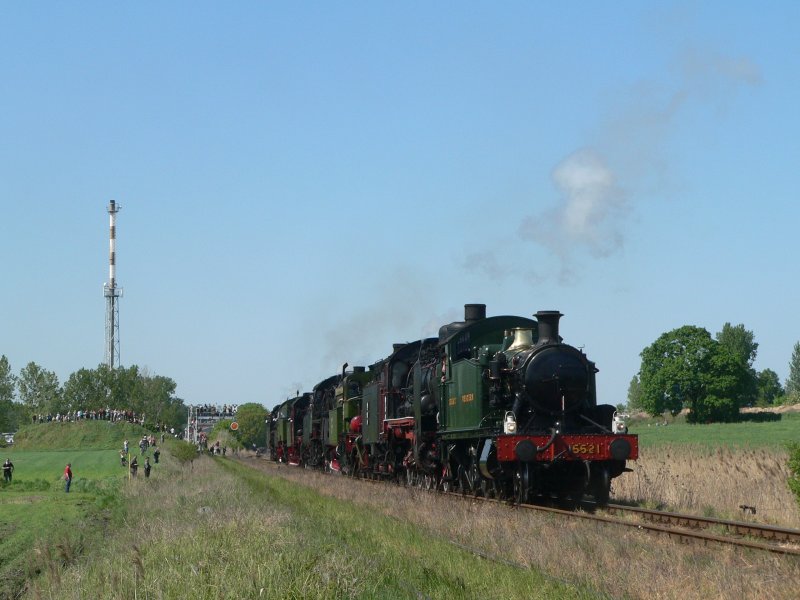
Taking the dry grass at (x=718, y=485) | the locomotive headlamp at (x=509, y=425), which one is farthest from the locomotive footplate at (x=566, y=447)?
the dry grass at (x=718, y=485)

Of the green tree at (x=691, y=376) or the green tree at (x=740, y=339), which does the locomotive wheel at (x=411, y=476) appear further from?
the green tree at (x=740, y=339)

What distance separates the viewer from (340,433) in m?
41.3

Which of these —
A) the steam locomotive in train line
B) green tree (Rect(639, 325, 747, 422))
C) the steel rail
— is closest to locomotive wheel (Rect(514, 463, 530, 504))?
the steam locomotive in train line

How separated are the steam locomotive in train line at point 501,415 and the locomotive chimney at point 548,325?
2 centimetres

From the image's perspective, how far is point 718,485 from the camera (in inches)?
877

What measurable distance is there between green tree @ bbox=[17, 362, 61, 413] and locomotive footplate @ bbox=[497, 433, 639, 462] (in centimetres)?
13798

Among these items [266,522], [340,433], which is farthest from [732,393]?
[266,522]

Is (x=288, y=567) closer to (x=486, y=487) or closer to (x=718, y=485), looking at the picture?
(x=486, y=487)

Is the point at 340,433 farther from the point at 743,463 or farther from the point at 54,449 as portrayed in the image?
the point at 54,449

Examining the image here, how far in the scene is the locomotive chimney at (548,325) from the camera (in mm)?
20594

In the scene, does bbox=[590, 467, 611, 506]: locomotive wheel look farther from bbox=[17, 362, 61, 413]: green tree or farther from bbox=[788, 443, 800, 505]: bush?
bbox=[17, 362, 61, 413]: green tree

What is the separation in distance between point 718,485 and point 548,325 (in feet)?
18.1

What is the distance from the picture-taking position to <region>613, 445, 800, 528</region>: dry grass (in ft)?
61.6

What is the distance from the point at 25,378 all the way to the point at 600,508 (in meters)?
140
